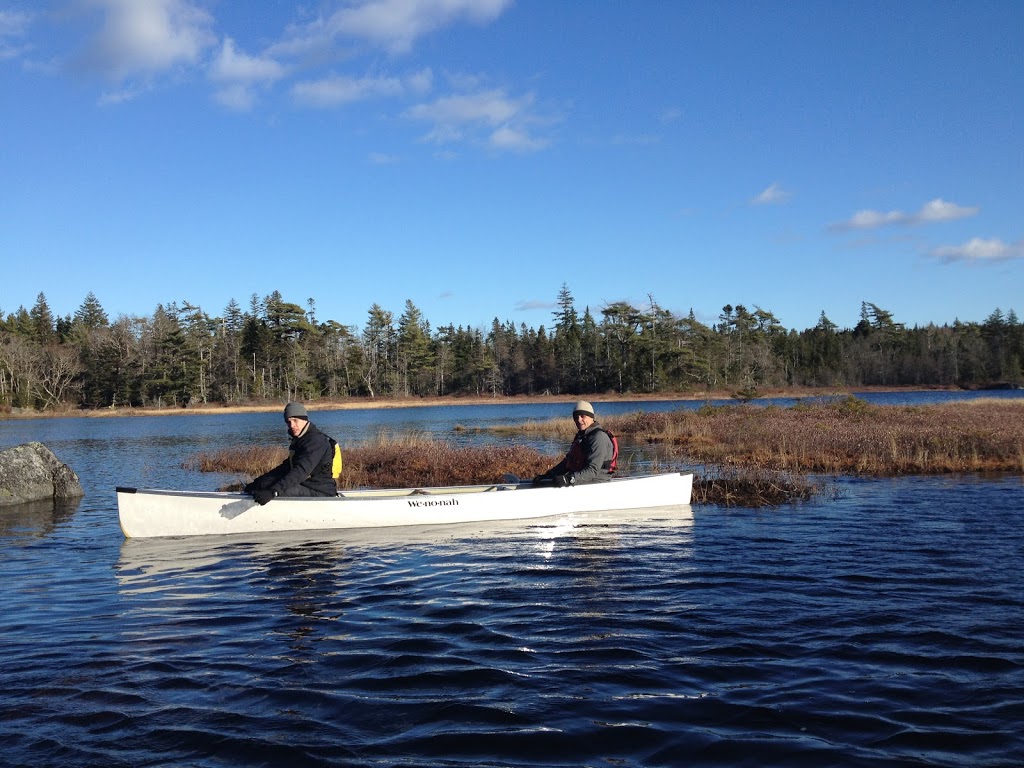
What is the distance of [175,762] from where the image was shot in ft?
14.3

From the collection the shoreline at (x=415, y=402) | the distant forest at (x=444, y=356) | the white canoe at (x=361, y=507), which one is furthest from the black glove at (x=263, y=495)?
the distant forest at (x=444, y=356)

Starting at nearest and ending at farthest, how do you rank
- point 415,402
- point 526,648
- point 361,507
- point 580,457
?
point 526,648 → point 361,507 → point 580,457 → point 415,402

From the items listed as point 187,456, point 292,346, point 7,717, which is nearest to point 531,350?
point 292,346

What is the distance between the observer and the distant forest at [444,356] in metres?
74.6

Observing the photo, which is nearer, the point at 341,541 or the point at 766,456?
the point at 341,541

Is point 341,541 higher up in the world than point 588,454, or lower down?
lower down

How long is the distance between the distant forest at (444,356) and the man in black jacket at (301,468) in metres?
64.9

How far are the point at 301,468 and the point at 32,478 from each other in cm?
893

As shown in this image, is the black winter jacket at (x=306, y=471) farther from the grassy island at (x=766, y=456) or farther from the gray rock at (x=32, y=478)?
the gray rock at (x=32, y=478)

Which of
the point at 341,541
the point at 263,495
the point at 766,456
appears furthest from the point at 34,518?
the point at 766,456

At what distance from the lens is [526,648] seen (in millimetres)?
6223

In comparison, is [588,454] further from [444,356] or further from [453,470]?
[444,356]

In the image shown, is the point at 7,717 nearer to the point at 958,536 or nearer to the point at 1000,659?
the point at 1000,659

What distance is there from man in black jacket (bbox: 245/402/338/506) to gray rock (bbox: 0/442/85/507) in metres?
7.82
